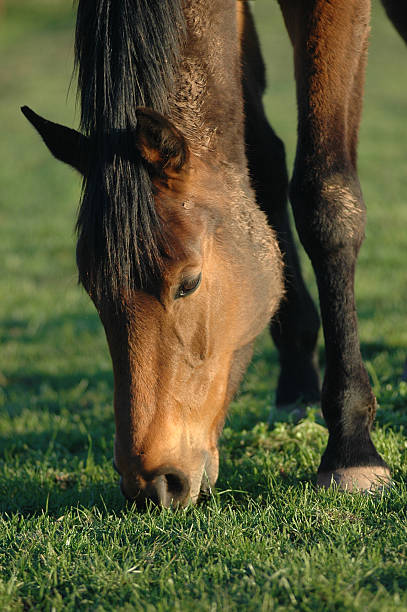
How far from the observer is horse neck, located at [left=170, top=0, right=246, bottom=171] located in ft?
10.8

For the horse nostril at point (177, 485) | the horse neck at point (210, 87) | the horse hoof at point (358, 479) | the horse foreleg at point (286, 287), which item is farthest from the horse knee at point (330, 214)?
the horse nostril at point (177, 485)

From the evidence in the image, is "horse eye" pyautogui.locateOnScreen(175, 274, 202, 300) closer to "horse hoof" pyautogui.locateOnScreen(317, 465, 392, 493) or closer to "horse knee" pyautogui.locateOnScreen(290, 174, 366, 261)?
"horse knee" pyautogui.locateOnScreen(290, 174, 366, 261)

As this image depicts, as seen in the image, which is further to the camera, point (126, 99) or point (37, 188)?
point (37, 188)

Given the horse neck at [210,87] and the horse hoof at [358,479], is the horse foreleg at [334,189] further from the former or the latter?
the horse neck at [210,87]

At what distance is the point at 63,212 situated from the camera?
1399cm

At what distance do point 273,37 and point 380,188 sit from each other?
77.6 ft

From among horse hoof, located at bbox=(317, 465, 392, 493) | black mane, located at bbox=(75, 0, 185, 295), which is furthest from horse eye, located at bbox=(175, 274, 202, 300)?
horse hoof, located at bbox=(317, 465, 392, 493)

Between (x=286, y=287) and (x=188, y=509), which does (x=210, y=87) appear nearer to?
(x=286, y=287)

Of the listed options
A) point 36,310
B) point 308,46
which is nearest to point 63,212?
point 36,310

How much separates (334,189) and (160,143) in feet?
3.09

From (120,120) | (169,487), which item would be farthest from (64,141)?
(169,487)

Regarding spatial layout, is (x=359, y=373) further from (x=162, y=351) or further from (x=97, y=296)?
(x=97, y=296)

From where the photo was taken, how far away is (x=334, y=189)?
11.1ft

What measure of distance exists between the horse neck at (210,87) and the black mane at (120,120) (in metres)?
0.12
